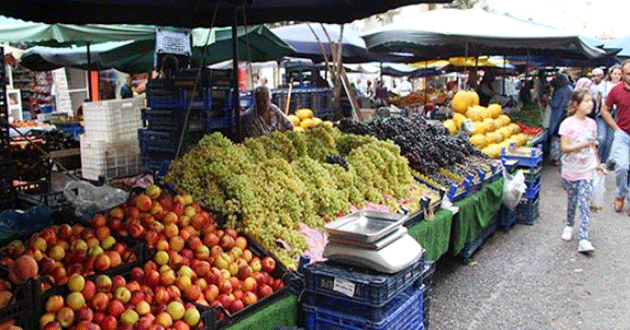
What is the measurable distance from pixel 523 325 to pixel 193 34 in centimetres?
581

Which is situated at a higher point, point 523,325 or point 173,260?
point 173,260

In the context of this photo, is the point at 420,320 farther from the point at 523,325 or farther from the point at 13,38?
the point at 13,38

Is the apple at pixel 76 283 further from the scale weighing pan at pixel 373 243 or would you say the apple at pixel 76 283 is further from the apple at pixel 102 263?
the scale weighing pan at pixel 373 243

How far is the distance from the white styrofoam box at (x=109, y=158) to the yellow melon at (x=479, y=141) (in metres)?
4.91

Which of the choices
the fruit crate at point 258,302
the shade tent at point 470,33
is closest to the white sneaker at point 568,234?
the shade tent at point 470,33

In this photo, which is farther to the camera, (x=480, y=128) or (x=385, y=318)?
(x=480, y=128)

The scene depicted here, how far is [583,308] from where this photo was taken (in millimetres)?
5012

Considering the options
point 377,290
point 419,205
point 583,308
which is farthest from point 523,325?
point 377,290

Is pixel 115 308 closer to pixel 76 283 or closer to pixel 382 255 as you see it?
pixel 76 283

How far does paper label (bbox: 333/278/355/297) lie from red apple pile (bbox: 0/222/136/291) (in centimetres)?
114

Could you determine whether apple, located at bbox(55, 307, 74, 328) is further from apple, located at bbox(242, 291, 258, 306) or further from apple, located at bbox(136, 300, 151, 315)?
apple, located at bbox(242, 291, 258, 306)

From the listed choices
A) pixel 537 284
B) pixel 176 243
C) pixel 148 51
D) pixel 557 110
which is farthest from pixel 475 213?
pixel 557 110

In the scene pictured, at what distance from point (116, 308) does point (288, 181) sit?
1.70 m

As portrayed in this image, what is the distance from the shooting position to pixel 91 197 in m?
4.20
